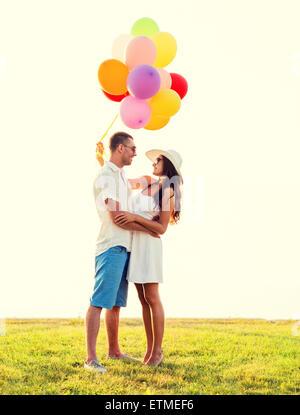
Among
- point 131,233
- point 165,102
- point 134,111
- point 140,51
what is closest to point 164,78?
point 165,102

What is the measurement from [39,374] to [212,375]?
1.59 m

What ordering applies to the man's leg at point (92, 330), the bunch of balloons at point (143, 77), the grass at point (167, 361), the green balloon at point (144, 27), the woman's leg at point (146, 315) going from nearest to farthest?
the grass at point (167, 361) → the man's leg at point (92, 330) → the bunch of balloons at point (143, 77) → the woman's leg at point (146, 315) → the green balloon at point (144, 27)

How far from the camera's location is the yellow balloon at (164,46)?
493cm

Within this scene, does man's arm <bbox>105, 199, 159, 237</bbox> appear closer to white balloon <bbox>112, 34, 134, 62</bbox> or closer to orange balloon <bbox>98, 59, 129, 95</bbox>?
orange balloon <bbox>98, 59, 129, 95</bbox>

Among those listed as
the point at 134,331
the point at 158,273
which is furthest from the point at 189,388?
the point at 134,331

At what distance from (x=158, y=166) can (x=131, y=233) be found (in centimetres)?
71

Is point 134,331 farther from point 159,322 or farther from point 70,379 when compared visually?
point 70,379

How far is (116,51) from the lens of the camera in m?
4.98

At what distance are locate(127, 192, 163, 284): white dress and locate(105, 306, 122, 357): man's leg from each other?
494 millimetres

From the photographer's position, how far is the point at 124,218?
4.59m

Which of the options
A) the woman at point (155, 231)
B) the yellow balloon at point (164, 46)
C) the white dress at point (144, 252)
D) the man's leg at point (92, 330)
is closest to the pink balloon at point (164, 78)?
the yellow balloon at point (164, 46)

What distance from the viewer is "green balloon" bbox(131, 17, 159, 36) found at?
4992 mm

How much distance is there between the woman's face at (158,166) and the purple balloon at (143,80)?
63 cm

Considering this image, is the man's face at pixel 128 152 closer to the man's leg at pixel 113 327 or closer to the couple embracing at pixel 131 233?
the couple embracing at pixel 131 233
